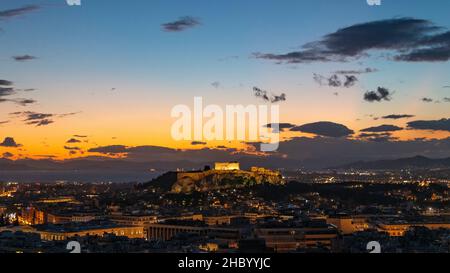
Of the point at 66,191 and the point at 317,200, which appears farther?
the point at 66,191

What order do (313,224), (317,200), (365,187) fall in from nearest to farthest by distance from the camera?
(313,224) < (317,200) < (365,187)

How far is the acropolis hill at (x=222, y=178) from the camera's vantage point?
7006 cm

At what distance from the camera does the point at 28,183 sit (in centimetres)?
8619

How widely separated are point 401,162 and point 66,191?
34256 mm

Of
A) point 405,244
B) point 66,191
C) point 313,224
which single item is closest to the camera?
point 405,244

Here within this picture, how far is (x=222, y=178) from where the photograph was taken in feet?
235

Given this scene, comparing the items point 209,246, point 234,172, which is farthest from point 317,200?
point 209,246

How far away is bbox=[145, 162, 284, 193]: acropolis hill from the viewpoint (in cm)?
7006

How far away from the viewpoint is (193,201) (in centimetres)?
5991
